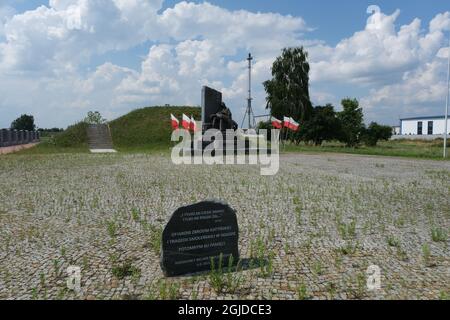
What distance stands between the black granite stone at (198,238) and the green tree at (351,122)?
42.5 m

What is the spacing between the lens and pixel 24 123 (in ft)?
279

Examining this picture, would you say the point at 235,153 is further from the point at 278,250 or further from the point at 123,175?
the point at 278,250

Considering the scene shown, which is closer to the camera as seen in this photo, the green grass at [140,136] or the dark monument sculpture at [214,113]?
the dark monument sculpture at [214,113]

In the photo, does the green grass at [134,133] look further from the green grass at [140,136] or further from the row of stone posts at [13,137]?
the row of stone posts at [13,137]

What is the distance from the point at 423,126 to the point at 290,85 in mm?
72659

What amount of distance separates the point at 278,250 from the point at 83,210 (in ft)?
14.2

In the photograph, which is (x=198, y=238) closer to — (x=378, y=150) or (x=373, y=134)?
(x=378, y=150)

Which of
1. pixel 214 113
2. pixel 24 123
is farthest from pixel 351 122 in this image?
pixel 24 123

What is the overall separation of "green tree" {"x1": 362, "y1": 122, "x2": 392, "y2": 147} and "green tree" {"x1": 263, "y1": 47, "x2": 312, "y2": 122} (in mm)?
10661

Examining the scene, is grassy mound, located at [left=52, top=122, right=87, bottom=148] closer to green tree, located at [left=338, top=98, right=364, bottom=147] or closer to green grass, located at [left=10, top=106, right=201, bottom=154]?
green grass, located at [left=10, top=106, right=201, bottom=154]

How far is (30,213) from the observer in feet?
23.4

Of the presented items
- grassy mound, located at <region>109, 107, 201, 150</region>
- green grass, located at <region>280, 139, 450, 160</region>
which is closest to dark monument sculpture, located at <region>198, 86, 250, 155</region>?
green grass, located at <region>280, 139, 450, 160</region>

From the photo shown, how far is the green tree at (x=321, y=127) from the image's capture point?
136 feet

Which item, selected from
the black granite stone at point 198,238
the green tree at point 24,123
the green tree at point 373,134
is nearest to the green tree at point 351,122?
the green tree at point 373,134
